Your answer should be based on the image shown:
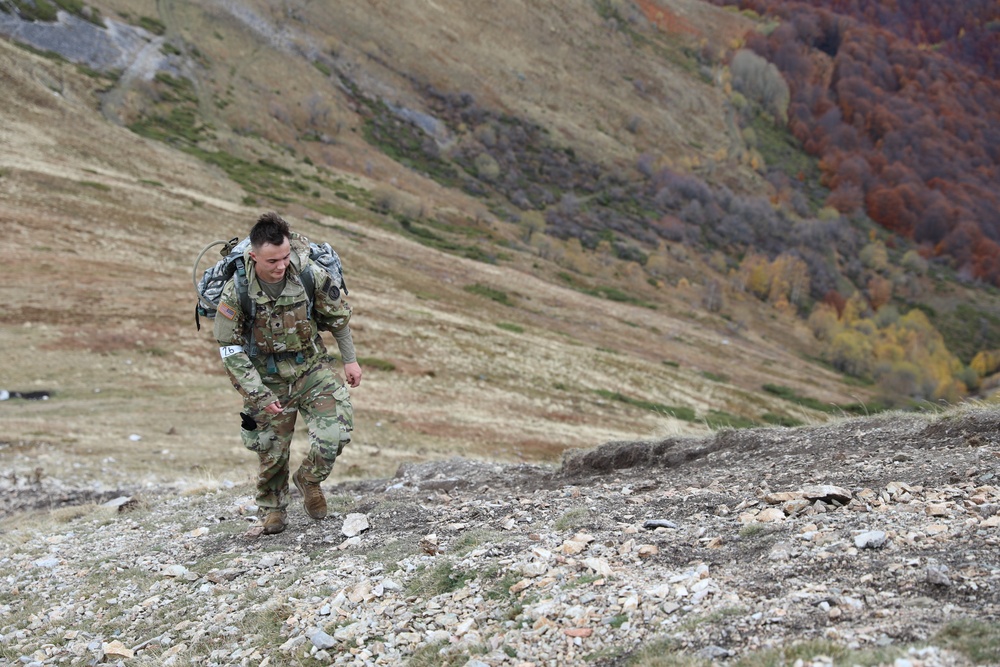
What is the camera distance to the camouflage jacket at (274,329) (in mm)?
6418

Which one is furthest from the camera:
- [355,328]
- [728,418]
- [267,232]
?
[728,418]

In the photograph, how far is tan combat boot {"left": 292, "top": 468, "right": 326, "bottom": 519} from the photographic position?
727cm

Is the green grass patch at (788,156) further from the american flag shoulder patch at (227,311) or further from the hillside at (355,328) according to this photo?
the american flag shoulder patch at (227,311)

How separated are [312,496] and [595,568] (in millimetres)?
3410

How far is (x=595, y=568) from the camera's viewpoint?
4957 millimetres

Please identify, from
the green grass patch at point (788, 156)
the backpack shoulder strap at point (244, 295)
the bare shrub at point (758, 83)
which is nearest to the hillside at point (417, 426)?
the backpack shoulder strap at point (244, 295)

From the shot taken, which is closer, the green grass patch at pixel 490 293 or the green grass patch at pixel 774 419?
the green grass patch at pixel 774 419

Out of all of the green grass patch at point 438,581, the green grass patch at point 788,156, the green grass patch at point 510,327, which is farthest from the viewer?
the green grass patch at point 788,156

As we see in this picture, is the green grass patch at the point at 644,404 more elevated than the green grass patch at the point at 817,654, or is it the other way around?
the green grass patch at the point at 817,654

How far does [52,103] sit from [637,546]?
55941 millimetres

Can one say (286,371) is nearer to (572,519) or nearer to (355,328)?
(572,519)

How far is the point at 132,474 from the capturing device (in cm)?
1366

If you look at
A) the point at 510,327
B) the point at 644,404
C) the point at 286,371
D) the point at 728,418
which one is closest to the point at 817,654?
the point at 286,371

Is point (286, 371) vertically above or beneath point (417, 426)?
above
